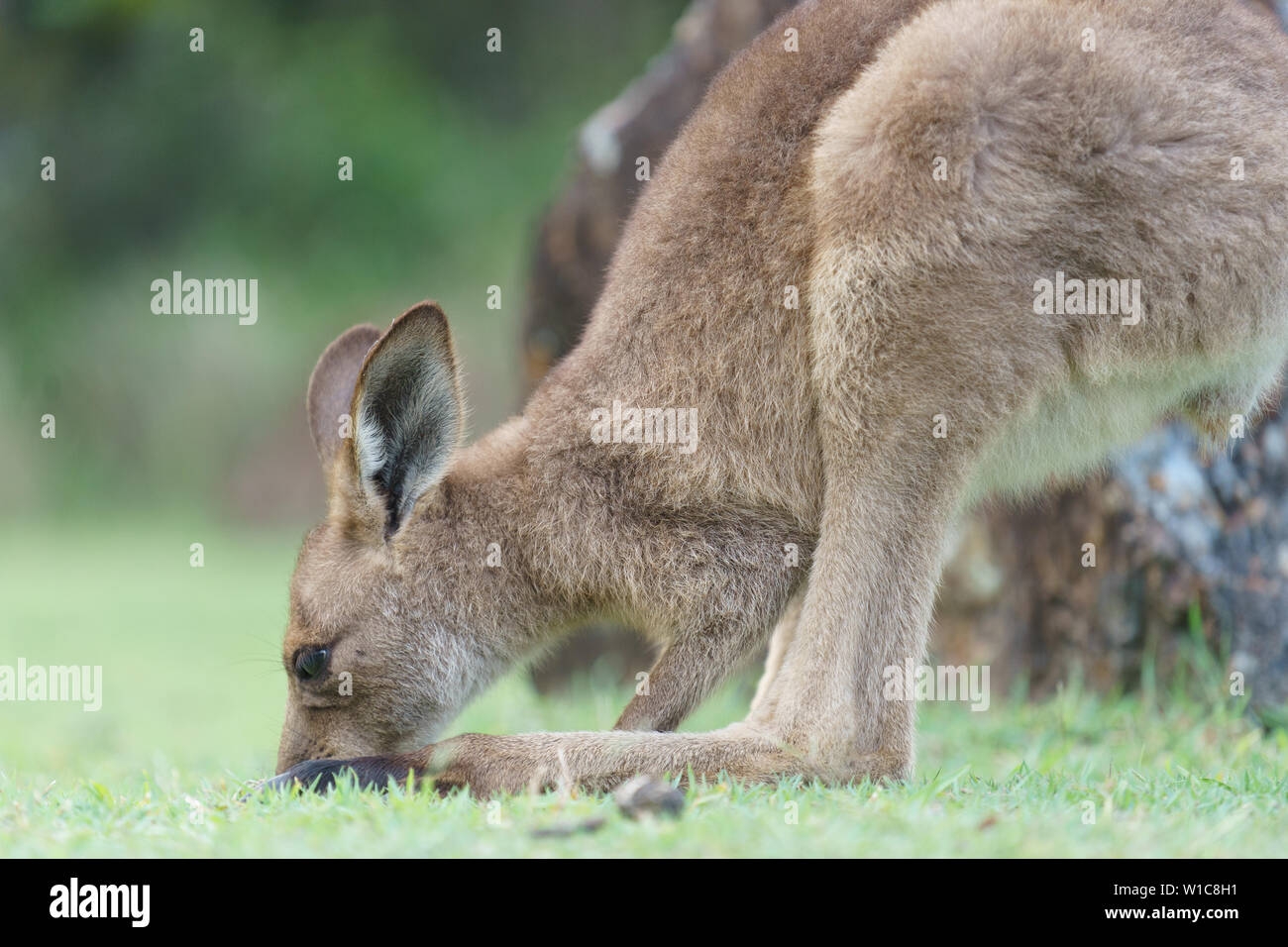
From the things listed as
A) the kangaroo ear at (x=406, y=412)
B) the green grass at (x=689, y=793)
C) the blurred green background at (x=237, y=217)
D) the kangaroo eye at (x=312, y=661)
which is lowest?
the green grass at (x=689, y=793)

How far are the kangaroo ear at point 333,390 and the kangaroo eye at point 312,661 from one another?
61 centimetres

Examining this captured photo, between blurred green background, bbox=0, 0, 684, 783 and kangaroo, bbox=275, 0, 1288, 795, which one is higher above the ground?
blurred green background, bbox=0, 0, 684, 783

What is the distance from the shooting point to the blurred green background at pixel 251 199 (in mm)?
14258

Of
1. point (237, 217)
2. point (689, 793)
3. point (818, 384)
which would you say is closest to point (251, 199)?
point (237, 217)

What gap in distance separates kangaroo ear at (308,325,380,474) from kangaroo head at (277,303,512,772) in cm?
34

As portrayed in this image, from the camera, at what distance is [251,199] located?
1508 cm

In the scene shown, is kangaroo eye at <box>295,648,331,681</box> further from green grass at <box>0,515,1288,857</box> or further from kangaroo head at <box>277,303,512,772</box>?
green grass at <box>0,515,1288,857</box>

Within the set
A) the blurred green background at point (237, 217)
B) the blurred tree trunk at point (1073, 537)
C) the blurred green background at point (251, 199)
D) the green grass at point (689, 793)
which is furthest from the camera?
the blurred green background at point (251, 199)

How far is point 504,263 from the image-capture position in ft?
53.4

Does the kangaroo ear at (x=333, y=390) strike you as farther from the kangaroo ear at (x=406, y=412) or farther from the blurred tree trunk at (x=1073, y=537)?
the blurred tree trunk at (x=1073, y=537)

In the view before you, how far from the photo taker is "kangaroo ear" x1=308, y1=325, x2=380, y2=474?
4281 millimetres

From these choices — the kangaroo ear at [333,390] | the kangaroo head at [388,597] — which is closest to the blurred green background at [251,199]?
the kangaroo ear at [333,390]

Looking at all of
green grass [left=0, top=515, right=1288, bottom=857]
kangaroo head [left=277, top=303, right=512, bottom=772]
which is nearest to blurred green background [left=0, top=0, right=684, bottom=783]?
green grass [left=0, top=515, right=1288, bottom=857]

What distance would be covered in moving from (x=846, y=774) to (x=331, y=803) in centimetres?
126
